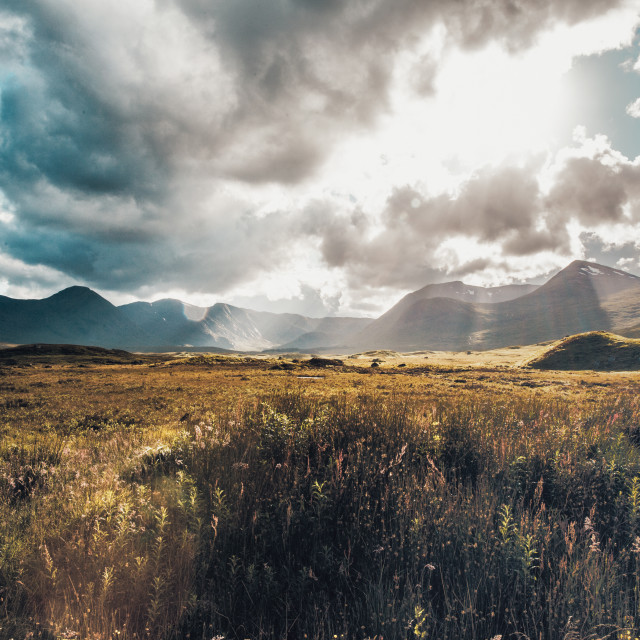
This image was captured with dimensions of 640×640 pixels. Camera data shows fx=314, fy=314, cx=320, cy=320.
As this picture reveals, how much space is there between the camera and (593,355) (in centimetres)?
5591

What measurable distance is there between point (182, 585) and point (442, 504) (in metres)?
2.86

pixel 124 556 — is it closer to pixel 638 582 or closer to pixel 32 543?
pixel 32 543

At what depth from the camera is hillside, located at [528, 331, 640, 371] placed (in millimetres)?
50513

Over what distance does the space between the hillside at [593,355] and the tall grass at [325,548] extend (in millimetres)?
61491

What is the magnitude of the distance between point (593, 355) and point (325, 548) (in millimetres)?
71924

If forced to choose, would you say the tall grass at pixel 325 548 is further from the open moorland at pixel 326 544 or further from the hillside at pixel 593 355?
the hillside at pixel 593 355

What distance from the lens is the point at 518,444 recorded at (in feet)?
18.2

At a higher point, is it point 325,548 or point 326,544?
point 325,548

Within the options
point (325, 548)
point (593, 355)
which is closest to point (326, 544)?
point (325, 548)

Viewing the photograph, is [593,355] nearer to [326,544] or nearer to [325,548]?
[326,544]

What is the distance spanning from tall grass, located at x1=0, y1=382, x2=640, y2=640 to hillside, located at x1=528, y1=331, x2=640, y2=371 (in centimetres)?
6149

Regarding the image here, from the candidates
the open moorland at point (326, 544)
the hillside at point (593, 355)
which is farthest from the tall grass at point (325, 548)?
the hillside at point (593, 355)

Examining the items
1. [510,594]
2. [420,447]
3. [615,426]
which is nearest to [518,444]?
[420,447]

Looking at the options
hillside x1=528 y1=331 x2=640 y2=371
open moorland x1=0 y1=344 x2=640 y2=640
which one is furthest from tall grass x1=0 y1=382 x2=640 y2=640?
hillside x1=528 y1=331 x2=640 y2=371
